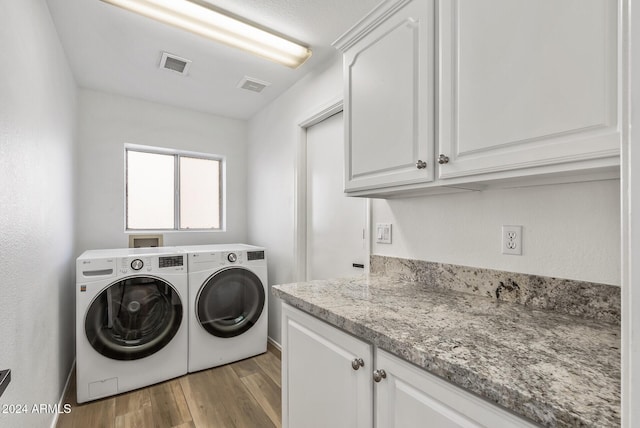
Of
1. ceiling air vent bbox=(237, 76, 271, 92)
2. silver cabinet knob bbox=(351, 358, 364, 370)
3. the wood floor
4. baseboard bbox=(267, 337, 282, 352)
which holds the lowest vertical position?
the wood floor

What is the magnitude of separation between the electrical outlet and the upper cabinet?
0.21m

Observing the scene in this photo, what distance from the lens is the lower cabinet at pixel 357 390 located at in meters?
0.70

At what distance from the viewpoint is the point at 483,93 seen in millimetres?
974

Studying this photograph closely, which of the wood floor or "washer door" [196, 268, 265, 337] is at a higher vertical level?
"washer door" [196, 268, 265, 337]

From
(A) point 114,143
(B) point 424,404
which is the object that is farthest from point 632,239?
(A) point 114,143

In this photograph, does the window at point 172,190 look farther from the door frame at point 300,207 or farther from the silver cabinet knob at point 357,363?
the silver cabinet knob at point 357,363

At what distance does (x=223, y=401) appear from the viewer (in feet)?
6.76

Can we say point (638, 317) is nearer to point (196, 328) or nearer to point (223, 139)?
point (196, 328)

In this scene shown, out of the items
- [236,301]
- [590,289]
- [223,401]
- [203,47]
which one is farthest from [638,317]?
[236,301]

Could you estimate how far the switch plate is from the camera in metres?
1.71

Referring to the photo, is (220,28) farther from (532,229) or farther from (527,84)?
(532,229)

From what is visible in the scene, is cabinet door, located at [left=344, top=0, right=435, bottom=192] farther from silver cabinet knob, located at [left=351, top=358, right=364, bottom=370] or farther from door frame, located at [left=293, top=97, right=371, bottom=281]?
door frame, located at [left=293, top=97, right=371, bottom=281]

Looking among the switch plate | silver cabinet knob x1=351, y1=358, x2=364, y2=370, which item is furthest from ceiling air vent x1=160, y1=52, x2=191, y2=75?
silver cabinet knob x1=351, y1=358, x2=364, y2=370

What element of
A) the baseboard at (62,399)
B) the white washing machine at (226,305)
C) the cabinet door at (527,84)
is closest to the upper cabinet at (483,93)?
the cabinet door at (527,84)
